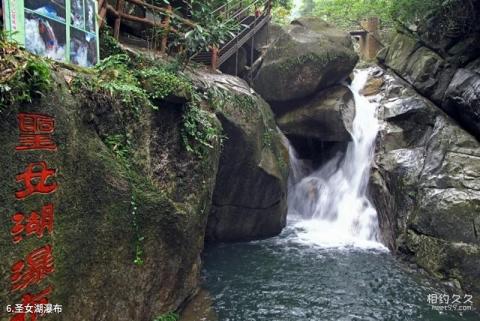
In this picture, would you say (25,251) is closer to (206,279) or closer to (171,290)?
(171,290)

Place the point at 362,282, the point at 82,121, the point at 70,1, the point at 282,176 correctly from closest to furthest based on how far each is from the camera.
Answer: the point at 82,121
the point at 70,1
the point at 362,282
the point at 282,176

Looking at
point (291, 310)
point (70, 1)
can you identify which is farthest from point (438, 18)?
point (70, 1)

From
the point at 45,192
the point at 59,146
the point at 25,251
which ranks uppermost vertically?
the point at 59,146

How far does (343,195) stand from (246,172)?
161 inches

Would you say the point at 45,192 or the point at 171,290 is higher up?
the point at 45,192

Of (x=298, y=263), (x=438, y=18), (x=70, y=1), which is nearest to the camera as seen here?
(x=70, y=1)

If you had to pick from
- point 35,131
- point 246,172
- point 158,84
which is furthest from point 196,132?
point 246,172

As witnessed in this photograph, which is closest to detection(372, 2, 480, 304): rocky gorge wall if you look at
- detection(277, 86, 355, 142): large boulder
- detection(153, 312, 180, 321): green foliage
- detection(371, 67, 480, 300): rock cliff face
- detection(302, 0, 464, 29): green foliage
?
detection(371, 67, 480, 300): rock cliff face

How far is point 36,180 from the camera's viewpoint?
12.8 ft

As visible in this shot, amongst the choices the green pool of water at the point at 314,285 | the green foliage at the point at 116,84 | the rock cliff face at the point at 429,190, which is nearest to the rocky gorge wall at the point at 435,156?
the rock cliff face at the point at 429,190

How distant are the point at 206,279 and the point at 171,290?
2.13 metres

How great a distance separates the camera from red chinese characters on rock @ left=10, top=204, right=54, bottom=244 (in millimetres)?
3730

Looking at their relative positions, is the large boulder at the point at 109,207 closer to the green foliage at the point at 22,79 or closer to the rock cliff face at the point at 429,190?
the green foliage at the point at 22,79

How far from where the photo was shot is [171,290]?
245 inches
